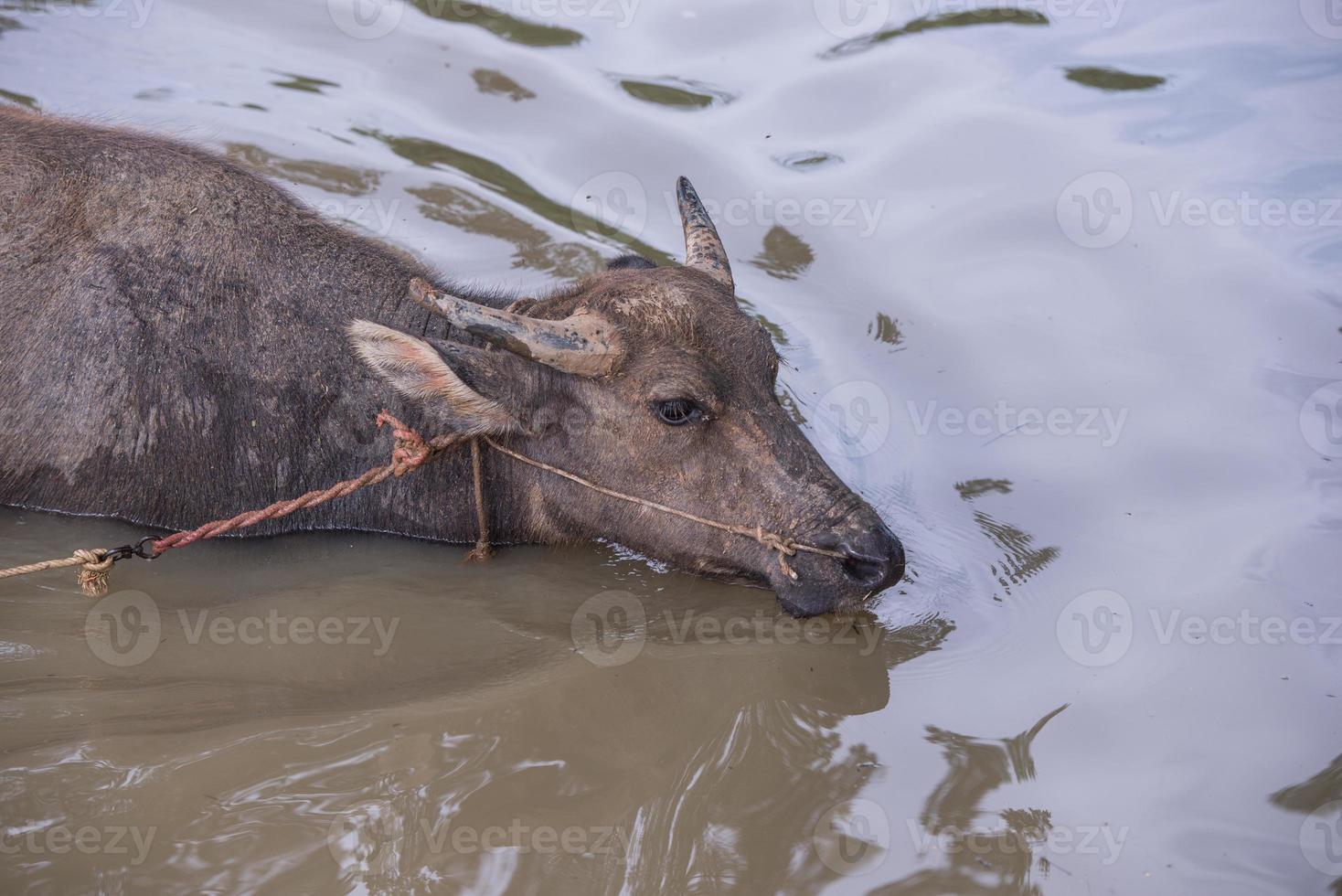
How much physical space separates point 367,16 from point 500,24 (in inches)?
48.8

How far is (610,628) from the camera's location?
5.39 meters

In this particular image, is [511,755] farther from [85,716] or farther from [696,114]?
[696,114]

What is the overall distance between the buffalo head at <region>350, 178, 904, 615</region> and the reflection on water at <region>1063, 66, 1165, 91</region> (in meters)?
5.66

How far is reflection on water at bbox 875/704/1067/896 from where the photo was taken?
13.6 feet

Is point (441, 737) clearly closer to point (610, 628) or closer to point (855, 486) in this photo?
point (610, 628)

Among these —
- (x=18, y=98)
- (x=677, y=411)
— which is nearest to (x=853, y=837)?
(x=677, y=411)

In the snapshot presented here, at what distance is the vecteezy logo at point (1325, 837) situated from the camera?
4297 millimetres

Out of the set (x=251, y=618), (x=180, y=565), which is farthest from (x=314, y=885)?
(x=180, y=565)

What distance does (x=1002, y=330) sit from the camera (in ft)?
24.3

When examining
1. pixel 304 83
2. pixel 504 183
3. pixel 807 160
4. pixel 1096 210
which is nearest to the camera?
pixel 1096 210

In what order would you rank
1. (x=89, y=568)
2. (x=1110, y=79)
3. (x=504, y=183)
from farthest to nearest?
(x=1110, y=79), (x=504, y=183), (x=89, y=568)

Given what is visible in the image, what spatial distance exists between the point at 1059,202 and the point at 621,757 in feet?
18.8
